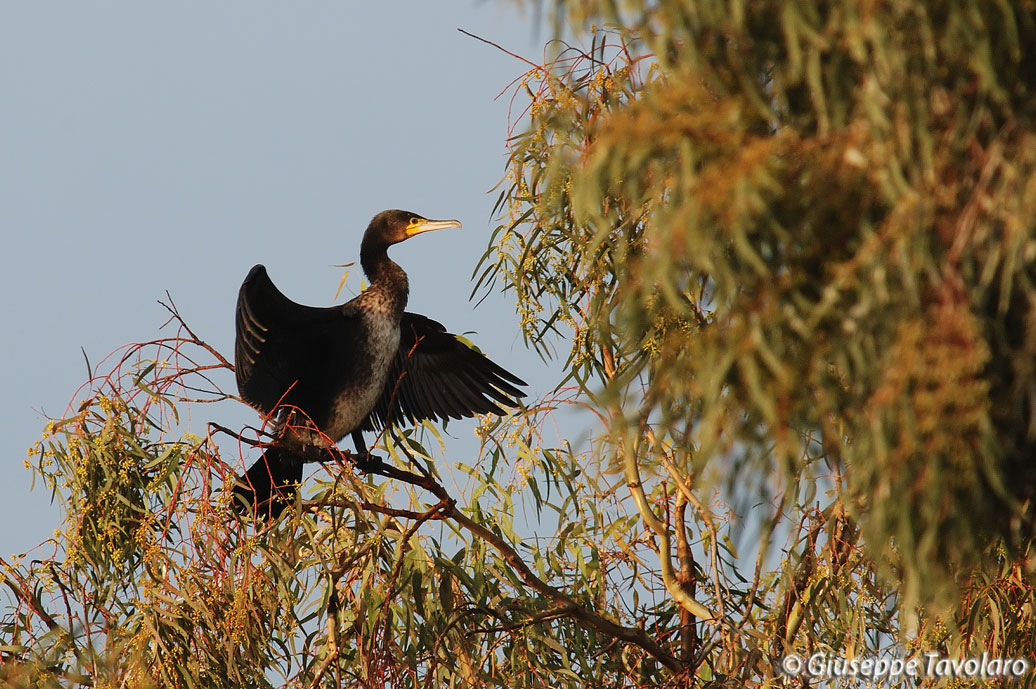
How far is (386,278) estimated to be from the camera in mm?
4340

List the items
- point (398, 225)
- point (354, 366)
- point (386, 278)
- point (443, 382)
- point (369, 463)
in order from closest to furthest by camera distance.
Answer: point (369, 463) < point (354, 366) < point (386, 278) < point (398, 225) < point (443, 382)

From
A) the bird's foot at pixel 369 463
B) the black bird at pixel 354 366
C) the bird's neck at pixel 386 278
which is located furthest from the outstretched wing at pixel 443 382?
the bird's foot at pixel 369 463

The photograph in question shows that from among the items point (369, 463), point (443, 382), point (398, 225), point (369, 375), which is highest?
point (398, 225)

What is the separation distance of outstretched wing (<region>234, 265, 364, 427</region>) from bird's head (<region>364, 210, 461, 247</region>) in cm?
38

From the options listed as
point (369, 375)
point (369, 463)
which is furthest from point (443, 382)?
point (369, 463)

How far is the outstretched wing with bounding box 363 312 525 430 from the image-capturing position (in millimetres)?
4684

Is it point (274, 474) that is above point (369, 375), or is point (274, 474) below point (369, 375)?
below

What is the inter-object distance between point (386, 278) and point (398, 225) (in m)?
0.26

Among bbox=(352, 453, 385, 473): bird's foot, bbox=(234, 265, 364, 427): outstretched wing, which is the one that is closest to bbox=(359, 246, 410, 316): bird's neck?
bbox=(234, 265, 364, 427): outstretched wing

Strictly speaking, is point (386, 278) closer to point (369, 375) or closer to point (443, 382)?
point (369, 375)

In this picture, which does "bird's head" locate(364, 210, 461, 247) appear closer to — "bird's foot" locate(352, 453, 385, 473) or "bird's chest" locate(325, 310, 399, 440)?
"bird's chest" locate(325, 310, 399, 440)

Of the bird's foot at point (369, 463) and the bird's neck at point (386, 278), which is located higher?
the bird's neck at point (386, 278)

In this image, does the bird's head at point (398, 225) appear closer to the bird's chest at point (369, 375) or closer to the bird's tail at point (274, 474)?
the bird's chest at point (369, 375)

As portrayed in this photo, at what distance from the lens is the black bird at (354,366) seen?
12.9ft
